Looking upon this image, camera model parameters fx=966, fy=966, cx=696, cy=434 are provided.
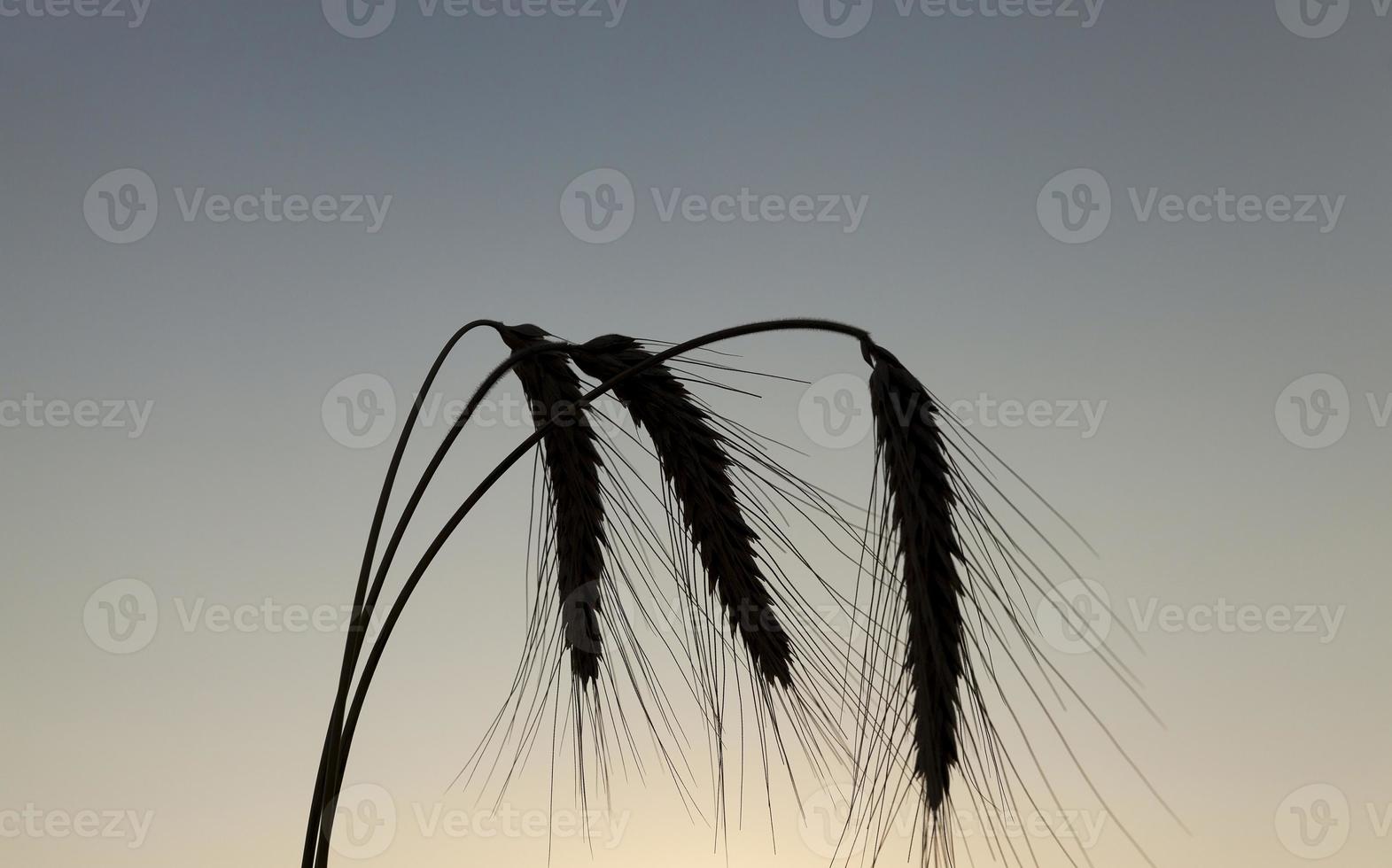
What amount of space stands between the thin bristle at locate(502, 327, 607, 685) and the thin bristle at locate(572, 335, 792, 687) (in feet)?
0.25

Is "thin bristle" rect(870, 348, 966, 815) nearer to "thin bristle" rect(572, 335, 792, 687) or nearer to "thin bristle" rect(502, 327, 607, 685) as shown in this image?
"thin bristle" rect(572, 335, 792, 687)

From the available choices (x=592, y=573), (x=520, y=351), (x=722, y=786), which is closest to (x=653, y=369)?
(x=520, y=351)

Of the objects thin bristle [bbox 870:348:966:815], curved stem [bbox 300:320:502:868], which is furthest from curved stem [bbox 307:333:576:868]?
thin bristle [bbox 870:348:966:815]

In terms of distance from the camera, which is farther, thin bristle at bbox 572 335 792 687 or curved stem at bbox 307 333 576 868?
thin bristle at bbox 572 335 792 687

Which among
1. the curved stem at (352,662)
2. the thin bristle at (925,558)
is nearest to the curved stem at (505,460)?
the curved stem at (352,662)

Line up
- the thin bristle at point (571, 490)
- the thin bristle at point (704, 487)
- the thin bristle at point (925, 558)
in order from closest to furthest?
the thin bristle at point (925, 558), the thin bristle at point (704, 487), the thin bristle at point (571, 490)

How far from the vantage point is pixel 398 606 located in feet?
5.59

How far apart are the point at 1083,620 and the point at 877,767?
1.51 feet

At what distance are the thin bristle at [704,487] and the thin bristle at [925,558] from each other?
0.40 m

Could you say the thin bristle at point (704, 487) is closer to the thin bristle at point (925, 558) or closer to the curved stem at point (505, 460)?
the curved stem at point (505, 460)

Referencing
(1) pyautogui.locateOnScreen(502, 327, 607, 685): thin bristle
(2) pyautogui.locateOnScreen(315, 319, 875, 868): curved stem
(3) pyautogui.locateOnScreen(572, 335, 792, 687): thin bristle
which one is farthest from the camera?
(1) pyautogui.locateOnScreen(502, 327, 607, 685): thin bristle

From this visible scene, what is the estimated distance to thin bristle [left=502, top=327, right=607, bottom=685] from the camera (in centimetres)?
193

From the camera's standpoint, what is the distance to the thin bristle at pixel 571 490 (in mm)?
1929

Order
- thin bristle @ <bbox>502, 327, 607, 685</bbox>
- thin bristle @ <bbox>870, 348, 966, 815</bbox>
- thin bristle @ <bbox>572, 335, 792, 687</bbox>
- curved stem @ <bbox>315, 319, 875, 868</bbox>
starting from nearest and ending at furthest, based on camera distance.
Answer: thin bristle @ <bbox>870, 348, 966, 815</bbox>, curved stem @ <bbox>315, 319, 875, 868</bbox>, thin bristle @ <bbox>572, 335, 792, 687</bbox>, thin bristle @ <bbox>502, 327, 607, 685</bbox>
